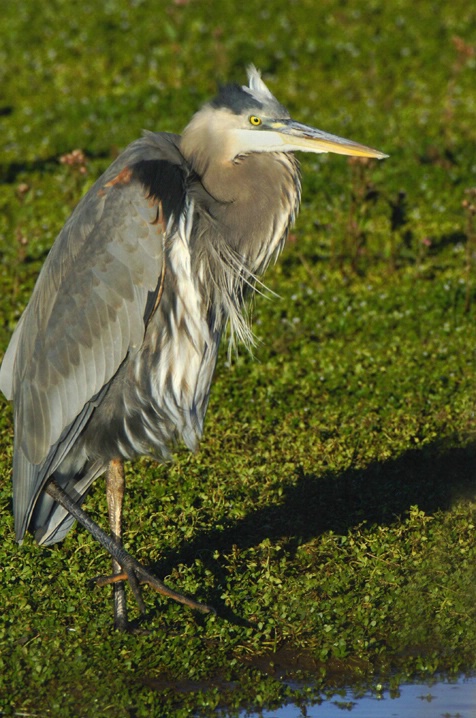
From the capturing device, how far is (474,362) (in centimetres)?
699

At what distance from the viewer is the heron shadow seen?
5.27 metres

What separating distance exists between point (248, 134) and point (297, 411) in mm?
2091

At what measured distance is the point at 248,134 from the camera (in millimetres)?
4914

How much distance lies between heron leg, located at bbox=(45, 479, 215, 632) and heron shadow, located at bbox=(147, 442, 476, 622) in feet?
1.33

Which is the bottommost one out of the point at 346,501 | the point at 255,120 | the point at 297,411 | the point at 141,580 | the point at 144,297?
the point at 141,580

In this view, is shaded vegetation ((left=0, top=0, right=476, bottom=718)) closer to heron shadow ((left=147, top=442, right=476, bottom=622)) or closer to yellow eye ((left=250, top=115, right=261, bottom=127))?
heron shadow ((left=147, top=442, right=476, bottom=622))

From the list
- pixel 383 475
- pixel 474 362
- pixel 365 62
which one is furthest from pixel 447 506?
pixel 365 62

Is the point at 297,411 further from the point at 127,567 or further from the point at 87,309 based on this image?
the point at 127,567

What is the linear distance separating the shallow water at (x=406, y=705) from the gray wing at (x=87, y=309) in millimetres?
1500

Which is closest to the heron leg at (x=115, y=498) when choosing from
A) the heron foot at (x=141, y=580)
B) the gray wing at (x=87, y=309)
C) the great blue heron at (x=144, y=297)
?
the great blue heron at (x=144, y=297)

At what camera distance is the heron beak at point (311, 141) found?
4.88 m

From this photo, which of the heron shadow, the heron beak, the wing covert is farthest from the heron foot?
the heron beak

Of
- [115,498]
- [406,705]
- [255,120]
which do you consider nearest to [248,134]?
[255,120]

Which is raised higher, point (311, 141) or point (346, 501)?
point (311, 141)
